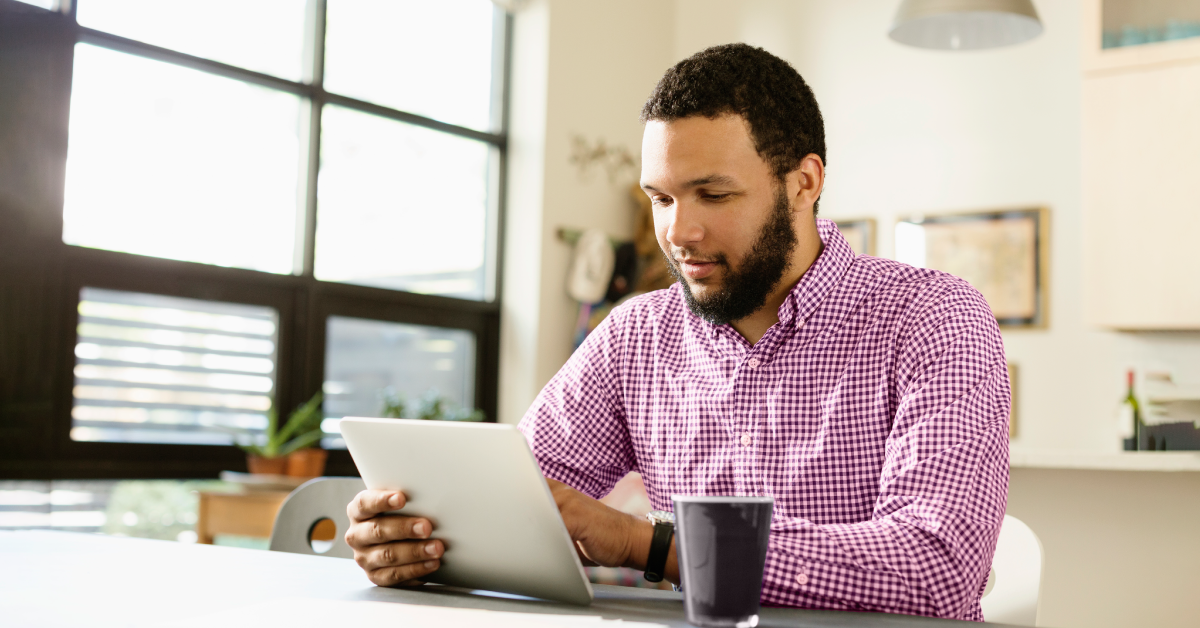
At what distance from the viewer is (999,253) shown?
4.17m

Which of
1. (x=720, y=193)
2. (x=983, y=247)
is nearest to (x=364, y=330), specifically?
(x=983, y=247)

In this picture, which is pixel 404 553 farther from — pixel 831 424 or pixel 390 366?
pixel 390 366

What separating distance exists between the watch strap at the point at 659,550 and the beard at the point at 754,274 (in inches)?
15.0

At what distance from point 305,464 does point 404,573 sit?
2354 millimetres

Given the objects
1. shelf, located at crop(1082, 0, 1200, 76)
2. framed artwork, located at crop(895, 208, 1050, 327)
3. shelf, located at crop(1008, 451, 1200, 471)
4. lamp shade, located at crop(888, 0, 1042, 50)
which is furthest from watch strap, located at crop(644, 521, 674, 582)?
framed artwork, located at crop(895, 208, 1050, 327)

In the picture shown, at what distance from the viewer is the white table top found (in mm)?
857

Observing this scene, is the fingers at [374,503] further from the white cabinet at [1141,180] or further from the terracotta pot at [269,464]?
the white cabinet at [1141,180]

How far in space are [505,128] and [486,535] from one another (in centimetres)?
362

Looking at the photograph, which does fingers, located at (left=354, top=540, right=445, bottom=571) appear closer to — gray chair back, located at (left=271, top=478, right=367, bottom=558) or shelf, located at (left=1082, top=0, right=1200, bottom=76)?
gray chair back, located at (left=271, top=478, right=367, bottom=558)

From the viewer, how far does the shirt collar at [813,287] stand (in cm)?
132

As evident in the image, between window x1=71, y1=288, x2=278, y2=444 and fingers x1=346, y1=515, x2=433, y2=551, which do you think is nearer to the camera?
fingers x1=346, y1=515, x2=433, y2=551

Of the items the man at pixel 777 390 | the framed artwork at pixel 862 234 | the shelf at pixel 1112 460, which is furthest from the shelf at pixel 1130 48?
the man at pixel 777 390

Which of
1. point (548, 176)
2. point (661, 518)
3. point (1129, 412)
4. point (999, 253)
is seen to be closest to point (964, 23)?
point (999, 253)

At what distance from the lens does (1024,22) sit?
10.3 feet
